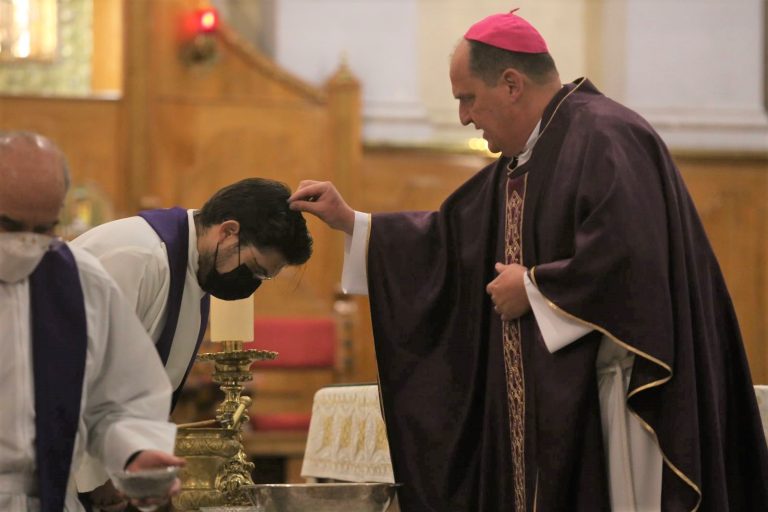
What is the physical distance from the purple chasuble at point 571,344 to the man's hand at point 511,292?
72 mm

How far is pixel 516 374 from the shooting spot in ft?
12.4

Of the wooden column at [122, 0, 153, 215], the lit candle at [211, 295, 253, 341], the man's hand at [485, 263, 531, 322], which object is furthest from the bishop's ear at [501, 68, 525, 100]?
the wooden column at [122, 0, 153, 215]

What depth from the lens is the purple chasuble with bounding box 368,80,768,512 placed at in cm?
347

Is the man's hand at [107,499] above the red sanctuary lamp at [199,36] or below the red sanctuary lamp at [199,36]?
below

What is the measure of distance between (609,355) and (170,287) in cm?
133

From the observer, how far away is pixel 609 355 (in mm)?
3613

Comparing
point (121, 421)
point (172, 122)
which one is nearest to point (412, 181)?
point (172, 122)

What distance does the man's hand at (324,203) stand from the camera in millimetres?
3945

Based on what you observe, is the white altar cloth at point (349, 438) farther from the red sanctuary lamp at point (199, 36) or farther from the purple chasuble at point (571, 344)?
the red sanctuary lamp at point (199, 36)

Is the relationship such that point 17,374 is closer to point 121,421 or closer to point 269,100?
point 121,421

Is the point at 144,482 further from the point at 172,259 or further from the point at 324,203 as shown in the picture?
the point at 324,203

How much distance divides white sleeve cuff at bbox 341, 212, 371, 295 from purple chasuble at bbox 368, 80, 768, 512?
0.11ft

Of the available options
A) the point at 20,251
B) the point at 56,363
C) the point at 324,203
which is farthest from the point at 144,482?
the point at 324,203

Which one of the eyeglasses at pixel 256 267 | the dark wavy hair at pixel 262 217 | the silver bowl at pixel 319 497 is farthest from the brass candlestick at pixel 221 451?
the dark wavy hair at pixel 262 217
